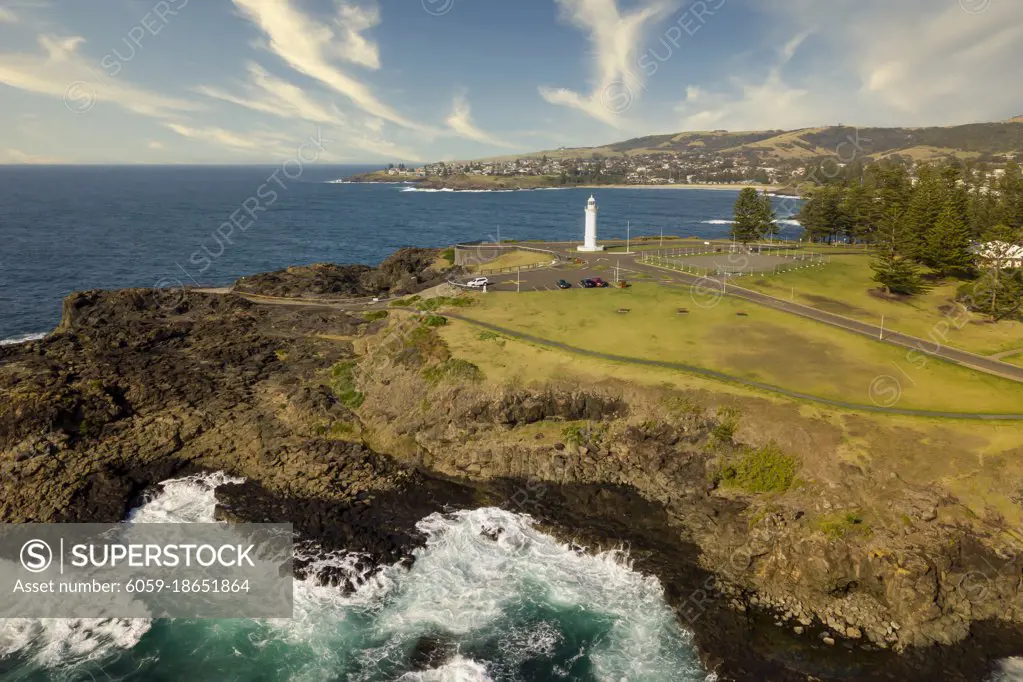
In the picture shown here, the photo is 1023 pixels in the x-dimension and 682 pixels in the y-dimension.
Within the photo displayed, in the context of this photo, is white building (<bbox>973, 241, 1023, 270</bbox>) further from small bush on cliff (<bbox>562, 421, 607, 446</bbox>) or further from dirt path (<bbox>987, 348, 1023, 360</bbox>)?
small bush on cliff (<bbox>562, 421, 607, 446</bbox>)

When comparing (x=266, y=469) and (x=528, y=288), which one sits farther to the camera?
(x=528, y=288)

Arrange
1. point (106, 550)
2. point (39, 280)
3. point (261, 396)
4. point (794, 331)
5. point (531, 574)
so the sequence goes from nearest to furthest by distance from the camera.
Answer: point (531, 574) < point (106, 550) < point (261, 396) < point (794, 331) < point (39, 280)

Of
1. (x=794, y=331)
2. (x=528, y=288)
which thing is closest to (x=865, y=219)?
(x=794, y=331)

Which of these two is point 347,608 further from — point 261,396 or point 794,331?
point 794,331

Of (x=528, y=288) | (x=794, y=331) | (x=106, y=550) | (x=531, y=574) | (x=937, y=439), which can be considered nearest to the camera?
(x=531, y=574)

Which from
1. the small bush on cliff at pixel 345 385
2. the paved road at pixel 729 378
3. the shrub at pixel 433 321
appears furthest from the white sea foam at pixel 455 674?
the shrub at pixel 433 321

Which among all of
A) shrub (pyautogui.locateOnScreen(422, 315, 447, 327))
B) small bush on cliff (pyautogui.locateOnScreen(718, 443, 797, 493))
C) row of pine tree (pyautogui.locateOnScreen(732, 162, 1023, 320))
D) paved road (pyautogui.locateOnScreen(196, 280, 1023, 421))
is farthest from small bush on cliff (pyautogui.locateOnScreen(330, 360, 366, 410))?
row of pine tree (pyautogui.locateOnScreen(732, 162, 1023, 320))

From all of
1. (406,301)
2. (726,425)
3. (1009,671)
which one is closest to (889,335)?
(726,425)
